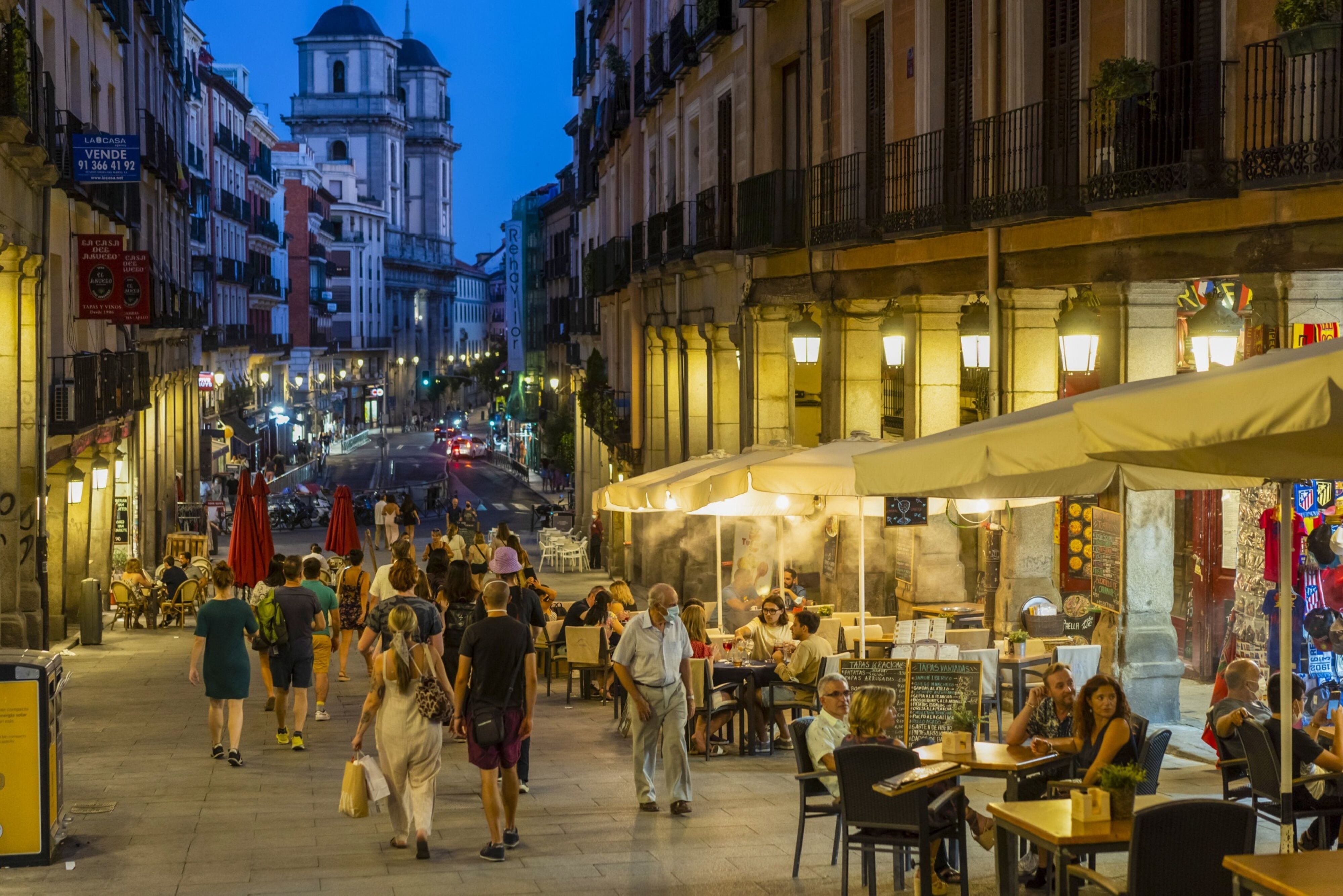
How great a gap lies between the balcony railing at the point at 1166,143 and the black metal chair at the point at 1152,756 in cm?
469

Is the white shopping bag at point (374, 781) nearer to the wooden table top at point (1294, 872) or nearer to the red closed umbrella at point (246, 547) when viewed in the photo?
the wooden table top at point (1294, 872)

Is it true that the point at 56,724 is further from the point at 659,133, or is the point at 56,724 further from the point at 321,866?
the point at 659,133

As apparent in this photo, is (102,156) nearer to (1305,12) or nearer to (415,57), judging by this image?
(1305,12)

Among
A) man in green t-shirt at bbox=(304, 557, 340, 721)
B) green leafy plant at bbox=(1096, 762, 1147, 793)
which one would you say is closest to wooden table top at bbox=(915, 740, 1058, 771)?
green leafy plant at bbox=(1096, 762, 1147, 793)

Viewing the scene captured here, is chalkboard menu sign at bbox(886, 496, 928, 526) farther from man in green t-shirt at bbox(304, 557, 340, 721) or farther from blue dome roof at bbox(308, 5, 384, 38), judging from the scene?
blue dome roof at bbox(308, 5, 384, 38)

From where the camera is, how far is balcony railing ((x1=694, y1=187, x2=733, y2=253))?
25922 mm

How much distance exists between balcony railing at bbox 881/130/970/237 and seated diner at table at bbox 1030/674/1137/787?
782cm

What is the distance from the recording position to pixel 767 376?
25.1m

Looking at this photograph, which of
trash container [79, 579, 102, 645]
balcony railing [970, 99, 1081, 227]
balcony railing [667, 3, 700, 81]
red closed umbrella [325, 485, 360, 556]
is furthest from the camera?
red closed umbrella [325, 485, 360, 556]

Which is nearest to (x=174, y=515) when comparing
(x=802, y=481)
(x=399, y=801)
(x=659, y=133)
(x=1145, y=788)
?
(x=659, y=133)

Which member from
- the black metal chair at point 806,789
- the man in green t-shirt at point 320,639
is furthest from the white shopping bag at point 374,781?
the man in green t-shirt at point 320,639

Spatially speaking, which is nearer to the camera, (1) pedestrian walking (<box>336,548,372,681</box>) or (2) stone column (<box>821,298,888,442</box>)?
(1) pedestrian walking (<box>336,548,372,681</box>)

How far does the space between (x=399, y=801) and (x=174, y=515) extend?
32.4 metres

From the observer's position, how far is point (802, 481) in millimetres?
15570
